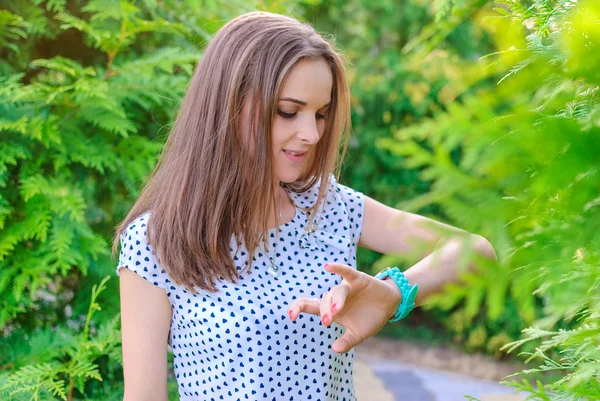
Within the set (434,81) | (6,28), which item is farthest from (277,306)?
(434,81)

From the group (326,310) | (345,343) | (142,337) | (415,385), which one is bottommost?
(415,385)

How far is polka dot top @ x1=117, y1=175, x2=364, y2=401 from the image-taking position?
1.80m

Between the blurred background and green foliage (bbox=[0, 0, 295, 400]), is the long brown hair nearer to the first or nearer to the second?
the blurred background

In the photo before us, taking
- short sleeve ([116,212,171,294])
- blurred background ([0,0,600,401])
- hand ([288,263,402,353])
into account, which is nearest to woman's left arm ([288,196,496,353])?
hand ([288,263,402,353])

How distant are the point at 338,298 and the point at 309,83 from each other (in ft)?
2.11

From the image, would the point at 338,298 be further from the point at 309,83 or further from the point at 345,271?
the point at 309,83

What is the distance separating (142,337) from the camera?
1.80 metres

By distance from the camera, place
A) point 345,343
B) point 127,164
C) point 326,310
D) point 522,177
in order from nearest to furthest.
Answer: point 522,177
point 326,310
point 345,343
point 127,164

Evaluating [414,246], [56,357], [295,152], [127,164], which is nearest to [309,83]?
[295,152]

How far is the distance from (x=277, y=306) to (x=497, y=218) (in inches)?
45.9

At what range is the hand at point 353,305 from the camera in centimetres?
140

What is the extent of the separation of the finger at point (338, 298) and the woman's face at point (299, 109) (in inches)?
18.4

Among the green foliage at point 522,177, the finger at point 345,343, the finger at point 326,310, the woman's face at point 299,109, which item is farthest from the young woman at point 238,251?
the green foliage at point 522,177

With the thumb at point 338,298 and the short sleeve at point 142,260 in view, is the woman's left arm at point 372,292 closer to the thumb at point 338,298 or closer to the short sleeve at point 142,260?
the thumb at point 338,298
